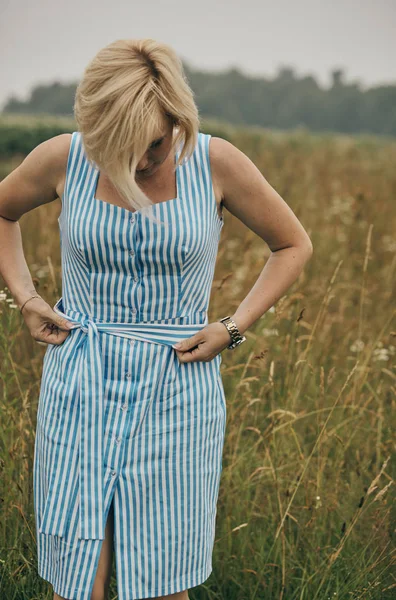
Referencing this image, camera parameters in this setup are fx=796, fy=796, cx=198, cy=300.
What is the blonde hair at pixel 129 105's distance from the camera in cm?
177

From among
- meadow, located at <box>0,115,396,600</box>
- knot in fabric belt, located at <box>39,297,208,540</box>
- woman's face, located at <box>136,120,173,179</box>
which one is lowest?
meadow, located at <box>0,115,396,600</box>

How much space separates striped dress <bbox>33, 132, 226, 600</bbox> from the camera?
6.44 ft

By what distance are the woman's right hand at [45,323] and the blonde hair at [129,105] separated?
410 millimetres

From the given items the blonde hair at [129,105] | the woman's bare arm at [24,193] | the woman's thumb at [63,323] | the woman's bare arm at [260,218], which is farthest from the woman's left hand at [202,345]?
the woman's bare arm at [24,193]

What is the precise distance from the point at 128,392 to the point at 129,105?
2.28ft

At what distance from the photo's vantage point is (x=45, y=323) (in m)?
2.14

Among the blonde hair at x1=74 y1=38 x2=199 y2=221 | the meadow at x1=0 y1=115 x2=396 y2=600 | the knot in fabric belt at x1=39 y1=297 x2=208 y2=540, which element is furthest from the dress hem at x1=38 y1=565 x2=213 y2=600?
the blonde hair at x1=74 y1=38 x2=199 y2=221

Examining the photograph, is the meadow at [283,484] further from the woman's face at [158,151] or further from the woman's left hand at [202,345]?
the woman's left hand at [202,345]

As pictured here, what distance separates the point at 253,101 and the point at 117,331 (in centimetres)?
4113

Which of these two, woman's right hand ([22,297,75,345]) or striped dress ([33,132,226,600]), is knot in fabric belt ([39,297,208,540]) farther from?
woman's right hand ([22,297,75,345])

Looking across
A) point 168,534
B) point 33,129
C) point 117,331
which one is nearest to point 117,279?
point 117,331

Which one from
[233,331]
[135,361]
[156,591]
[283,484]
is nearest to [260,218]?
[233,331]

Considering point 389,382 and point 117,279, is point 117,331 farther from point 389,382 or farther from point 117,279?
point 389,382

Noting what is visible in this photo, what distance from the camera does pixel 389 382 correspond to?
431 centimetres
